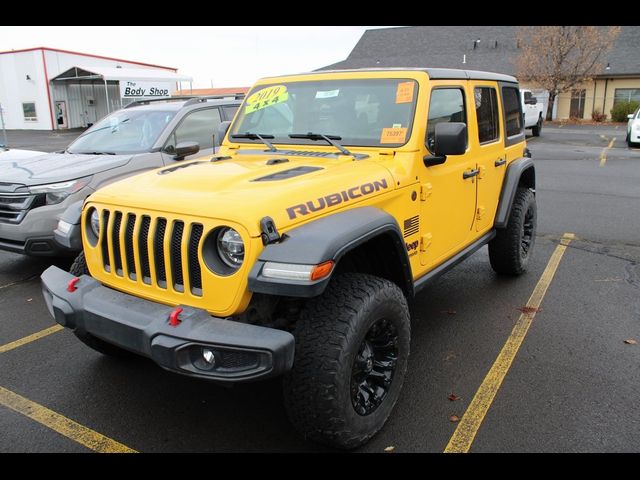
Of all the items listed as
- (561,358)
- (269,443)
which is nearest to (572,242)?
(561,358)

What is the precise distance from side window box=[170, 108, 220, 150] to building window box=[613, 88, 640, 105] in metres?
34.7

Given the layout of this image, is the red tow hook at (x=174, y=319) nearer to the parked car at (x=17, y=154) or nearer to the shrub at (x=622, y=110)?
the parked car at (x=17, y=154)

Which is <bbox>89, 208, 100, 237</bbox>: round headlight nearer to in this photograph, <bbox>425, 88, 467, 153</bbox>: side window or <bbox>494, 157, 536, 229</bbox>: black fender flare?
<bbox>425, 88, 467, 153</bbox>: side window

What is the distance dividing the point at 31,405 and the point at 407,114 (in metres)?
3.01

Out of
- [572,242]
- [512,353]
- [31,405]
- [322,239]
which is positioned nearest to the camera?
[322,239]

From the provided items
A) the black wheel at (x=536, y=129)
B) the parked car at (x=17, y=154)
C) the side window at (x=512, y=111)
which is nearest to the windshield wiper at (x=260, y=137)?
the side window at (x=512, y=111)

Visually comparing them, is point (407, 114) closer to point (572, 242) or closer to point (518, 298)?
point (518, 298)

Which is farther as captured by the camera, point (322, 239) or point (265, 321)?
point (265, 321)

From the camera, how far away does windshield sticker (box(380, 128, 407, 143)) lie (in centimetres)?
355

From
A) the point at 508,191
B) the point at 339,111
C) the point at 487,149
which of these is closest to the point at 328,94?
the point at 339,111

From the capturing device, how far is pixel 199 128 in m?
6.77

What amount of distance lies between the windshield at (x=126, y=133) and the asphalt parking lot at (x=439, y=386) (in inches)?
69.1

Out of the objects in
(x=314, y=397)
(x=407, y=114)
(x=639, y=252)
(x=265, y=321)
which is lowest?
(x=639, y=252)

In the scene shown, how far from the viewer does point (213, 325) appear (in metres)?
2.45
